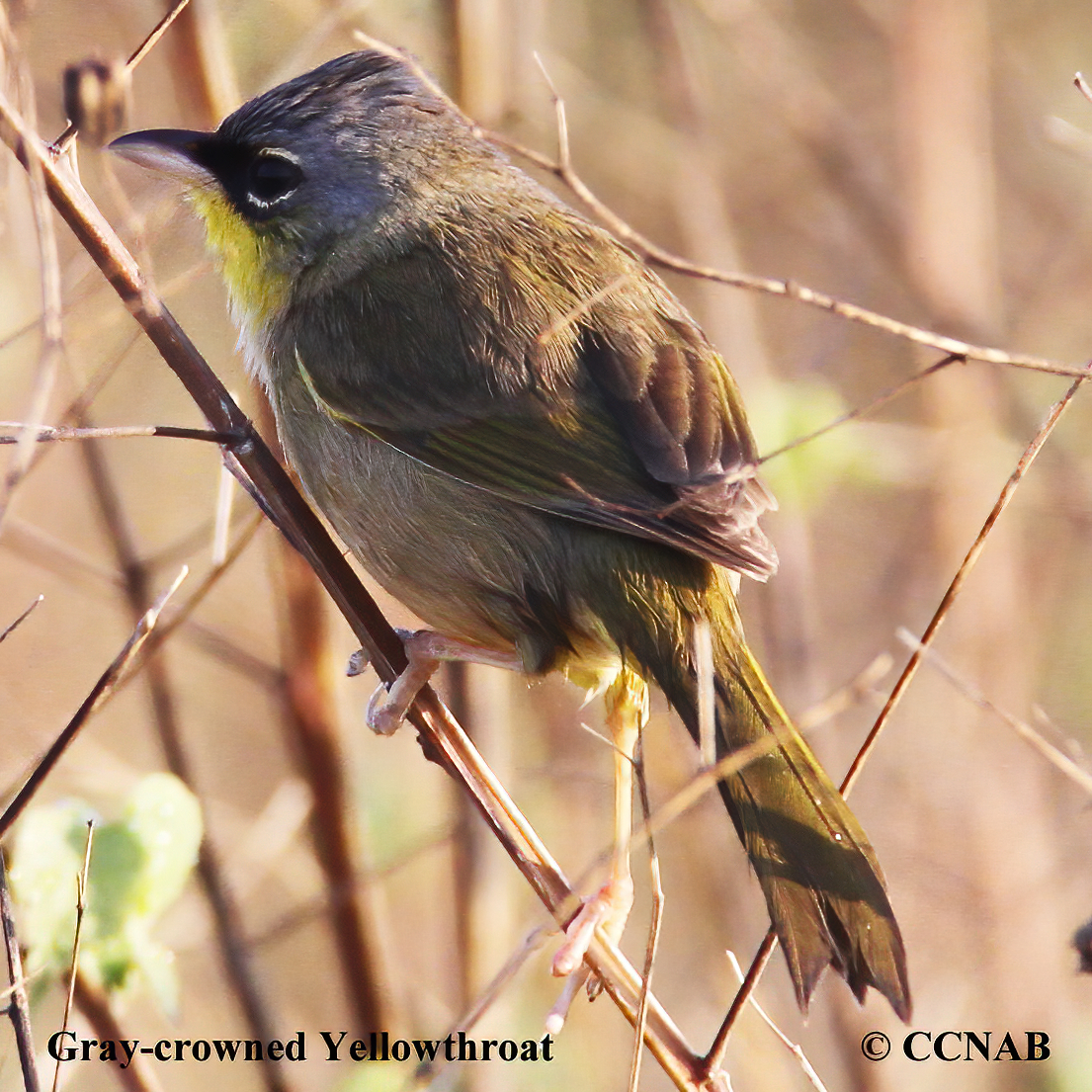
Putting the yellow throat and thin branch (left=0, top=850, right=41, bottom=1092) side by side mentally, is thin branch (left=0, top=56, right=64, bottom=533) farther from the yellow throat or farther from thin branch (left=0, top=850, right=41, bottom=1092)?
the yellow throat

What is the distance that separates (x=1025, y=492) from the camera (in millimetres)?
5031

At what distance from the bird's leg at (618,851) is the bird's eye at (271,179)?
1282 millimetres

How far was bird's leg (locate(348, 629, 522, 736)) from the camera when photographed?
8.76 ft

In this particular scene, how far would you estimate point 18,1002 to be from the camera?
6.43 ft

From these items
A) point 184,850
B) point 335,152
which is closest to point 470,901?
point 184,850

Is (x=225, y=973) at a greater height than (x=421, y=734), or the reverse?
(x=421, y=734)

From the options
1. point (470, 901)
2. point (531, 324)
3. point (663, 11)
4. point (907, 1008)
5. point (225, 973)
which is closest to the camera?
point (907, 1008)

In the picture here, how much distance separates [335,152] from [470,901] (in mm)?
1981

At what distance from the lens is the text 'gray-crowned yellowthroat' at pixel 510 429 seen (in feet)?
7.91

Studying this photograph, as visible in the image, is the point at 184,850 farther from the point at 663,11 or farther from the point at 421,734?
the point at 663,11

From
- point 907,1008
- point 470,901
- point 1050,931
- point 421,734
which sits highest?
point 421,734
